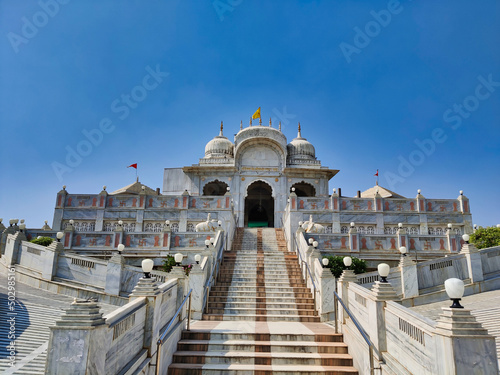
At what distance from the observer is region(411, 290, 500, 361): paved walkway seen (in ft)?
28.5

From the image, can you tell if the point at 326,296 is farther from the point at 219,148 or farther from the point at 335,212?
the point at 219,148

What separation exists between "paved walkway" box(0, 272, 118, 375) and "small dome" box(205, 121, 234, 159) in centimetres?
2175

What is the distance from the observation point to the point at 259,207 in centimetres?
3647

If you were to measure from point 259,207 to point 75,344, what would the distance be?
32.2m

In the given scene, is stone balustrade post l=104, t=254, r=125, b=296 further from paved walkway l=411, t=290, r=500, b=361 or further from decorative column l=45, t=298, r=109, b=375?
paved walkway l=411, t=290, r=500, b=361

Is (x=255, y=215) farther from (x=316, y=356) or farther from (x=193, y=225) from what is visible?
(x=316, y=356)

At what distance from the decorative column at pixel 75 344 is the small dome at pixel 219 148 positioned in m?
28.8

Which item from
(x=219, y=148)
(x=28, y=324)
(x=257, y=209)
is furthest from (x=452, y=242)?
(x=219, y=148)

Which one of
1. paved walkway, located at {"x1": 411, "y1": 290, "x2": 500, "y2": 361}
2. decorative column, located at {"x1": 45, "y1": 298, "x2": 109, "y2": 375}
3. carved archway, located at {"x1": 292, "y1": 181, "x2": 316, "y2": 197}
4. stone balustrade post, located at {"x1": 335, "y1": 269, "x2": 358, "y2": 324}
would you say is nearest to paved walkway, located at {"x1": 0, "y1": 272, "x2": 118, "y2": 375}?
decorative column, located at {"x1": 45, "y1": 298, "x2": 109, "y2": 375}

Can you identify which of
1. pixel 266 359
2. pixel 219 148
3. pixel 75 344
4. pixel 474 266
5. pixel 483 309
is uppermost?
pixel 219 148

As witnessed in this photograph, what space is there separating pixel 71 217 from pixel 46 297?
13.1 meters

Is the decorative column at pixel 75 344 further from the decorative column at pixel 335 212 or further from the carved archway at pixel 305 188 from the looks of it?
the carved archway at pixel 305 188

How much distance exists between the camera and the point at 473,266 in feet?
46.1

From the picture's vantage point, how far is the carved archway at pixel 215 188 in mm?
32234
